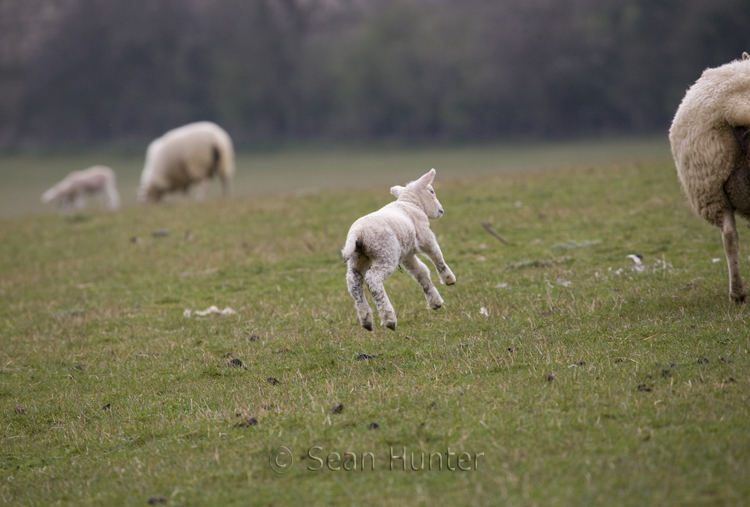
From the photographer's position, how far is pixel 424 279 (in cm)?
695

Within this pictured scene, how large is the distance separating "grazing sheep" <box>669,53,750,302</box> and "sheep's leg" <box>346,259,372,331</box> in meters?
3.46

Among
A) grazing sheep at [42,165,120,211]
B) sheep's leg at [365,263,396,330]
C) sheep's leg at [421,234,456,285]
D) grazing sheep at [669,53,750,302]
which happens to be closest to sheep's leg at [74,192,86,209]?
grazing sheep at [42,165,120,211]

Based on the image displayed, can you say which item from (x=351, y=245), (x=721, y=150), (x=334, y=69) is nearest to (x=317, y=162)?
(x=334, y=69)

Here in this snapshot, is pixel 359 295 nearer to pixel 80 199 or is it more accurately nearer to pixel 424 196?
pixel 424 196

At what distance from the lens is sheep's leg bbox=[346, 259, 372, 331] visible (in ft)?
20.2

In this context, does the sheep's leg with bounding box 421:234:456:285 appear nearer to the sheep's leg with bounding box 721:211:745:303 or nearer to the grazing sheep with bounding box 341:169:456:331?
the grazing sheep with bounding box 341:169:456:331

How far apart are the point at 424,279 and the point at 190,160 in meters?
17.7

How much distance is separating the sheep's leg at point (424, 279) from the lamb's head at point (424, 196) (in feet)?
1.62

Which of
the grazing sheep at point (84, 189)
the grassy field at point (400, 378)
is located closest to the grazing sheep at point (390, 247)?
the grassy field at point (400, 378)

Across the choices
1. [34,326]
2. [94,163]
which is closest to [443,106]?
[94,163]

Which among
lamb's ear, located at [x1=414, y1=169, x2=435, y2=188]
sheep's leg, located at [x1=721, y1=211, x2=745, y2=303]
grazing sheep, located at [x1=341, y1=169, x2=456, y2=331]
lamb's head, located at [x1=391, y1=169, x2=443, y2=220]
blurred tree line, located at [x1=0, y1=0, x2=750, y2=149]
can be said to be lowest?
sheep's leg, located at [x1=721, y1=211, x2=745, y2=303]

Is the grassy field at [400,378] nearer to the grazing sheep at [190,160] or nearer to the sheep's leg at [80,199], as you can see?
the grazing sheep at [190,160]

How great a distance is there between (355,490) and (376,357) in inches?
98.0

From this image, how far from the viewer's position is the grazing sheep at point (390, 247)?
19.8ft
